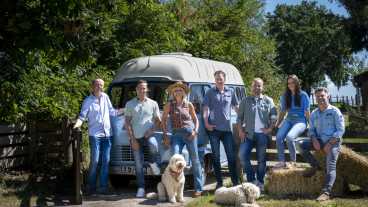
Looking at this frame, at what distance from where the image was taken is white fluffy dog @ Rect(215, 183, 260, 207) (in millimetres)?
8117

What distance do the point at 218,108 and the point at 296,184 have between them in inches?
75.3

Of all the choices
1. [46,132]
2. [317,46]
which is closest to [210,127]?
[46,132]

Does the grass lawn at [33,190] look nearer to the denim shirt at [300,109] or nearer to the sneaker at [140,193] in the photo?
the sneaker at [140,193]

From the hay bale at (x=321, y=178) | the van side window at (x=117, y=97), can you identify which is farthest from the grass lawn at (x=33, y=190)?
the hay bale at (x=321, y=178)

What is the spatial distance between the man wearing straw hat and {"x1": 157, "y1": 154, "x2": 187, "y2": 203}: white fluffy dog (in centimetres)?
65

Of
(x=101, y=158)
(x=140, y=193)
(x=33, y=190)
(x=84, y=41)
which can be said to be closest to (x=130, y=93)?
(x=101, y=158)

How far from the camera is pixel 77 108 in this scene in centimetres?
1308

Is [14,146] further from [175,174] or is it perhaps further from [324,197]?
[324,197]

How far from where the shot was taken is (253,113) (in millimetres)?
9367

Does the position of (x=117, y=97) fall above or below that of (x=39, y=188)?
above

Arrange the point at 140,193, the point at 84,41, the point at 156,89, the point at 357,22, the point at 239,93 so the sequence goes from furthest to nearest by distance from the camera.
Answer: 1. the point at 357,22
2. the point at 239,93
3. the point at 156,89
4. the point at 140,193
5. the point at 84,41

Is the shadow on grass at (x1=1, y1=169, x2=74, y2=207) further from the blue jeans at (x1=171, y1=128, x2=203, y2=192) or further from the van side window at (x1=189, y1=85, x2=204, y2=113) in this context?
the van side window at (x1=189, y1=85, x2=204, y2=113)

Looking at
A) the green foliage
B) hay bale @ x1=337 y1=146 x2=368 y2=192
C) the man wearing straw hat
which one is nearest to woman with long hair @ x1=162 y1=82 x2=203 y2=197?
the man wearing straw hat

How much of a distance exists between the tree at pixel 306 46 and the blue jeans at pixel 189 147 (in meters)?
58.8
